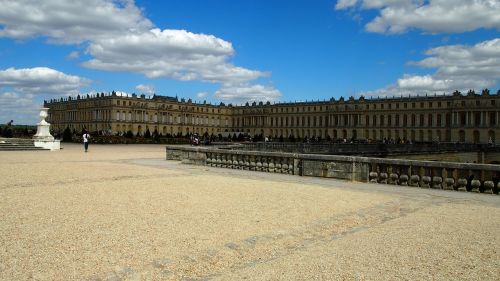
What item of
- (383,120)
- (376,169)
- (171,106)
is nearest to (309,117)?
(383,120)

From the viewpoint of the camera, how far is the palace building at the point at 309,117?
3816 inches

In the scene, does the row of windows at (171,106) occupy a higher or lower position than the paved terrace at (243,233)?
higher

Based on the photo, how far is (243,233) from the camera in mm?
7086

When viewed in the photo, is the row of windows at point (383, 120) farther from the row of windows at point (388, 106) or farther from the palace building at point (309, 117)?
the row of windows at point (388, 106)

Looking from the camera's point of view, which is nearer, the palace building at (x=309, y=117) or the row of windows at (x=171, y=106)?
the palace building at (x=309, y=117)

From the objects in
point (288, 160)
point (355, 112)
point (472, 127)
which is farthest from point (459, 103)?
point (288, 160)

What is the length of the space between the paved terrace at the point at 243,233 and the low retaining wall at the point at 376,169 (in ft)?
2.44

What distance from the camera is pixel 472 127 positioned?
9562 cm

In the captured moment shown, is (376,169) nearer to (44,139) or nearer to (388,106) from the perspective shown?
(44,139)

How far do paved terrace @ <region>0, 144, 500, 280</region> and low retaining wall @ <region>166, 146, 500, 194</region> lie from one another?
2.44ft

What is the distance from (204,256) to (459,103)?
4071 inches

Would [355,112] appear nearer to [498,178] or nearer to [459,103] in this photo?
[459,103]

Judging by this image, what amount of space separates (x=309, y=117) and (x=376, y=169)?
109m

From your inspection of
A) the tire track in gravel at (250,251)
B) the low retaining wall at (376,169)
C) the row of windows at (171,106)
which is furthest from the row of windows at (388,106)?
the tire track in gravel at (250,251)
